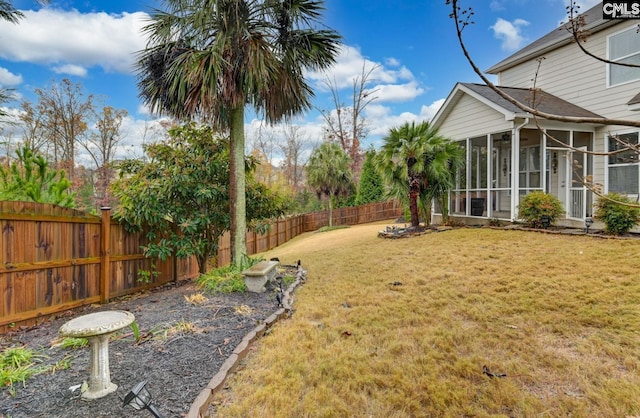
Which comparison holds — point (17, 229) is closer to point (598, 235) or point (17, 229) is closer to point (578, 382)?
point (578, 382)

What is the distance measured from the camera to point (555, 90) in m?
10.5

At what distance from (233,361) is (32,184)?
443 centimetres

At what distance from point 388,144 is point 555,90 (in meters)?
5.42

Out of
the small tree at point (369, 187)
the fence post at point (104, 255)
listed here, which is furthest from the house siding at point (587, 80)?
the fence post at point (104, 255)

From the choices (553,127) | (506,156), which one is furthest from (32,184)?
(506,156)

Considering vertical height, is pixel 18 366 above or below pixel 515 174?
below

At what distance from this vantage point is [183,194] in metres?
6.08

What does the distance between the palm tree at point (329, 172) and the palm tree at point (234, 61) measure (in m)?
12.6

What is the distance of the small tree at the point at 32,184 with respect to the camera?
16.3 ft

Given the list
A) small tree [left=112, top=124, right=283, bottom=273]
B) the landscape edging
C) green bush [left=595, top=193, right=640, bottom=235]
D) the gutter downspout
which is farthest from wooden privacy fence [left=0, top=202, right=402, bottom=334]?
green bush [left=595, top=193, right=640, bottom=235]

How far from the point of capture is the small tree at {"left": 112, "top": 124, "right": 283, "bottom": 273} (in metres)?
5.73

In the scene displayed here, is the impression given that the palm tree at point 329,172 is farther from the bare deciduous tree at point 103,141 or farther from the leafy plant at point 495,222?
the leafy plant at point 495,222

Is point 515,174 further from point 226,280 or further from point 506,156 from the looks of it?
point 226,280

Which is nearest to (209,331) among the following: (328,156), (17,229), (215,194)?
(17,229)
